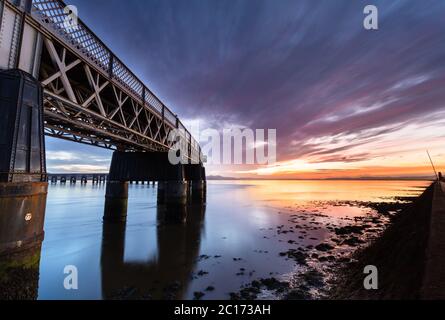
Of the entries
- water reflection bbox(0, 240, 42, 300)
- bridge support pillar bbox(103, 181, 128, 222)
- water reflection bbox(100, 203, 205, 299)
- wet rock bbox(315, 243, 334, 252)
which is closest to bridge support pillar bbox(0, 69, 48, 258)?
water reflection bbox(0, 240, 42, 300)

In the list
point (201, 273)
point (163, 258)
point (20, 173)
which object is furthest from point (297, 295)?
point (20, 173)

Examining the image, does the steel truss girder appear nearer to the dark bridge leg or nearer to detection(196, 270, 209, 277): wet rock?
the dark bridge leg

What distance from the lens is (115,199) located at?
66.5 feet

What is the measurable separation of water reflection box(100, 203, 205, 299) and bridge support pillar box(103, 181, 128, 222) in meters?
1.51

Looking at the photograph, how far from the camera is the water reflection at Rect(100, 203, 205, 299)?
855 cm

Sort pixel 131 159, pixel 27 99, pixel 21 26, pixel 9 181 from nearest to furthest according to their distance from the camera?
pixel 9 181, pixel 27 99, pixel 21 26, pixel 131 159

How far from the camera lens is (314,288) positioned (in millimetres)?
8367

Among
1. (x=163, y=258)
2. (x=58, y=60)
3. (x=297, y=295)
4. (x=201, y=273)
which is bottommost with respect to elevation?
(x=163, y=258)

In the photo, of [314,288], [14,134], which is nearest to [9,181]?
[14,134]

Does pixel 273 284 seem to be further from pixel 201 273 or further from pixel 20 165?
pixel 20 165

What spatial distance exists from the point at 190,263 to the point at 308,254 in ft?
25.0

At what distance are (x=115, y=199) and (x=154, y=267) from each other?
11688 mm

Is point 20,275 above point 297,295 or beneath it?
above
